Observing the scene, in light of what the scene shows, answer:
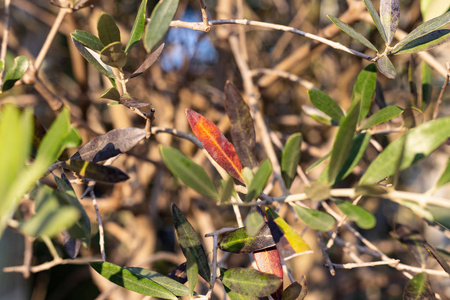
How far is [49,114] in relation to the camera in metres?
1.50

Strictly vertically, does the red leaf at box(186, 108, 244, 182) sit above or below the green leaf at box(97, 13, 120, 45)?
below

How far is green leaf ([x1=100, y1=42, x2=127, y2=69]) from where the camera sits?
0.38 m

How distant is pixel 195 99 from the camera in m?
1.34

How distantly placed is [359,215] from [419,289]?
0.80ft

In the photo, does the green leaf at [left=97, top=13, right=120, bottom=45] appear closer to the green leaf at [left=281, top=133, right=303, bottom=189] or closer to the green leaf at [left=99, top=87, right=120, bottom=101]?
the green leaf at [left=99, top=87, right=120, bottom=101]

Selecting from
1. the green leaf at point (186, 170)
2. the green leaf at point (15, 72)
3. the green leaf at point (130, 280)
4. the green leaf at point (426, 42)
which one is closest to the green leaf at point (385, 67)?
the green leaf at point (426, 42)

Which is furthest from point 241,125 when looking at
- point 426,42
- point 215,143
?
point 426,42

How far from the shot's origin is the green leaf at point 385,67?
0.40 meters

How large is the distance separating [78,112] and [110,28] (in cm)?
89

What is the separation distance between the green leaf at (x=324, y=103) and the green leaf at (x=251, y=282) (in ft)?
0.76

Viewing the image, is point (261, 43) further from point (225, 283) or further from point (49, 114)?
point (225, 283)

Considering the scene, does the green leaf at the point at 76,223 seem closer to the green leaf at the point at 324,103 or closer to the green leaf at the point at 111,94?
the green leaf at the point at 111,94

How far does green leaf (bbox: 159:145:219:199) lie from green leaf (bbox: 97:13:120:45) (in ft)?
0.57

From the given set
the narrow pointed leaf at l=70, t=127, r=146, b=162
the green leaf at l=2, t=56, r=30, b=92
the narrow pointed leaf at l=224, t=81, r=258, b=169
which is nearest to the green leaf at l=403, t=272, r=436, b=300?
the narrow pointed leaf at l=224, t=81, r=258, b=169
